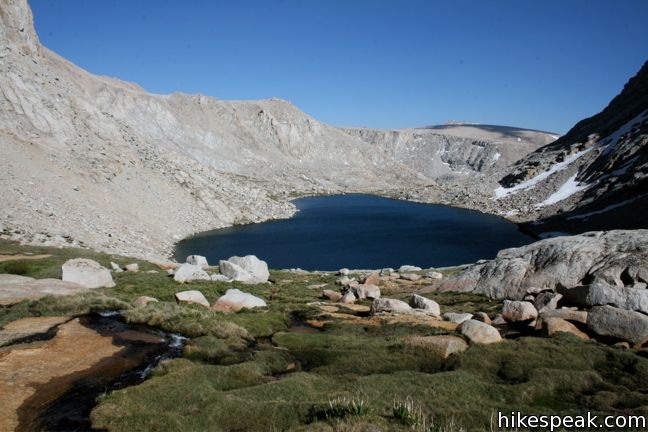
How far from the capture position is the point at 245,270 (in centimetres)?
5200

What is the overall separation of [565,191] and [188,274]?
140709 mm

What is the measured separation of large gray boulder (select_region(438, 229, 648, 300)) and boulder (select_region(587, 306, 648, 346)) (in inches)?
328

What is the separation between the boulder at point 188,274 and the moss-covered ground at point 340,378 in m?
11.5

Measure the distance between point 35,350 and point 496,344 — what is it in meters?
24.0

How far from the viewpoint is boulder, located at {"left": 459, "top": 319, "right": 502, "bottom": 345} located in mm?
24984

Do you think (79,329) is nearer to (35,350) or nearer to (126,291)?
(35,350)

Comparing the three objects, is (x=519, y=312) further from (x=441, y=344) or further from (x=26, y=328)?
(x=26, y=328)

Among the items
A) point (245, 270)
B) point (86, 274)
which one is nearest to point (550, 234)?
point (245, 270)

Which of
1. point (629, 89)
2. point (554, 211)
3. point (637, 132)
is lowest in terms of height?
point (554, 211)

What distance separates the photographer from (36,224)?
6594 cm

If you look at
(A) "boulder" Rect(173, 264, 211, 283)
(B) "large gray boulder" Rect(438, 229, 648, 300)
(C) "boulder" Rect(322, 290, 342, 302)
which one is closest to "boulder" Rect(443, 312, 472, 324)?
(B) "large gray boulder" Rect(438, 229, 648, 300)

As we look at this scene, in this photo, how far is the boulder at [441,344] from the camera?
23.5 meters

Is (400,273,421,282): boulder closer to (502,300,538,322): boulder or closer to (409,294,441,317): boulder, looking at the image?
(409,294,441,317): boulder

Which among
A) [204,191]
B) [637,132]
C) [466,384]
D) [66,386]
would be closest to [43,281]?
[66,386]
